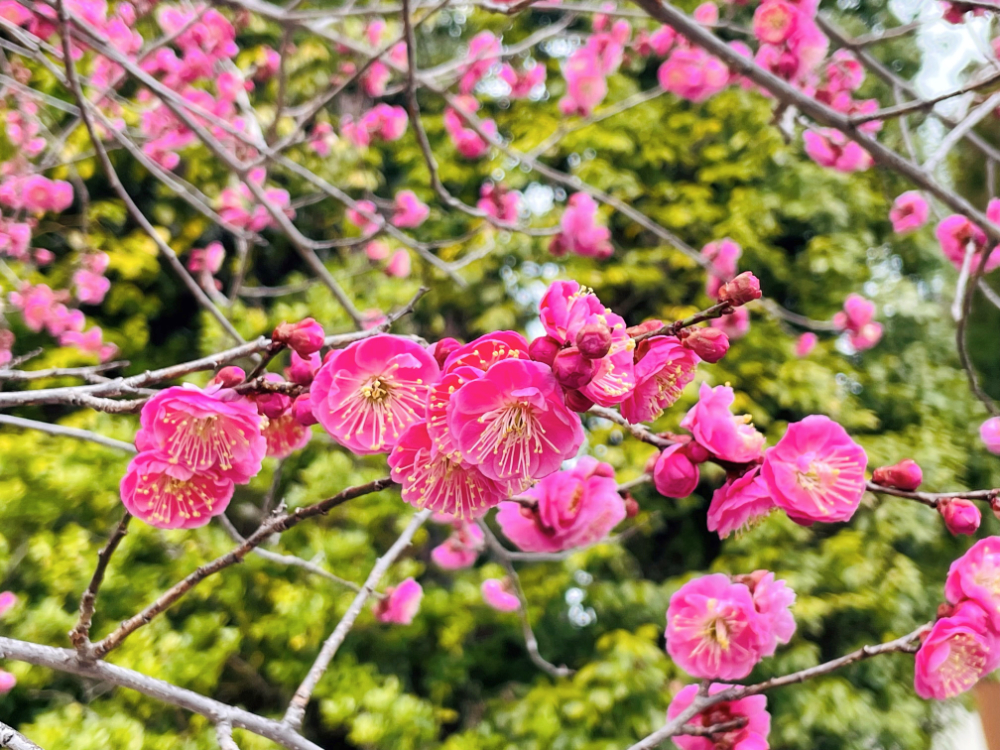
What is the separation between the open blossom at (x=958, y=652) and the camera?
2.09 ft

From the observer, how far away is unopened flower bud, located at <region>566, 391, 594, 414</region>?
0.45 m

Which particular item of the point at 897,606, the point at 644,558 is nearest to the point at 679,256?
the point at 644,558

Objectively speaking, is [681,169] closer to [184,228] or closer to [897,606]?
[897,606]

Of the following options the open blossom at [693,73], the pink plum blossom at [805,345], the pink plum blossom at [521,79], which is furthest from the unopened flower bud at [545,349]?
the pink plum blossom at [521,79]

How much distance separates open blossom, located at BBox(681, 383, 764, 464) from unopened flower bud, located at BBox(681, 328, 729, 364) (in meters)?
0.07

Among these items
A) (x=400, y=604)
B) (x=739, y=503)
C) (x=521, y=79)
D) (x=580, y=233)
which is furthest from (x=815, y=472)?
(x=521, y=79)

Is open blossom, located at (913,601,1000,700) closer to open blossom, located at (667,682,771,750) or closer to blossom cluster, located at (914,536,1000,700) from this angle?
blossom cluster, located at (914,536,1000,700)

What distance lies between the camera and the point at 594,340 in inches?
16.4

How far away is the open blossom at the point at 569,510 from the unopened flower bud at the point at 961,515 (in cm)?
32

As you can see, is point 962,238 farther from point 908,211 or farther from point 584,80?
point 584,80

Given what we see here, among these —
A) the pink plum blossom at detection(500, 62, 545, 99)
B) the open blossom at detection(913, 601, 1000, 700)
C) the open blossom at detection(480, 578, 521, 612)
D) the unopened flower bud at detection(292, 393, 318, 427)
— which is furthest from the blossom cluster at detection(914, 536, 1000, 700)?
the pink plum blossom at detection(500, 62, 545, 99)

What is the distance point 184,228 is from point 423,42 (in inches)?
58.1

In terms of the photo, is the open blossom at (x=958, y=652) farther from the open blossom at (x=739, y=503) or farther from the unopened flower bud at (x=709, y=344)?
the unopened flower bud at (x=709, y=344)

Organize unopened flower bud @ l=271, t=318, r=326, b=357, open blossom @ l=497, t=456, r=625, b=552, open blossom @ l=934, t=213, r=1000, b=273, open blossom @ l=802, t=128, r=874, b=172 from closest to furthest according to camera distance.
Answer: unopened flower bud @ l=271, t=318, r=326, b=357
open blossom @ l=497, t=456, r=625, b=552
open blossom @ l=934, t=213, r=1000, b=273
open blossom @ l=802, t=128, r=874, b=172
